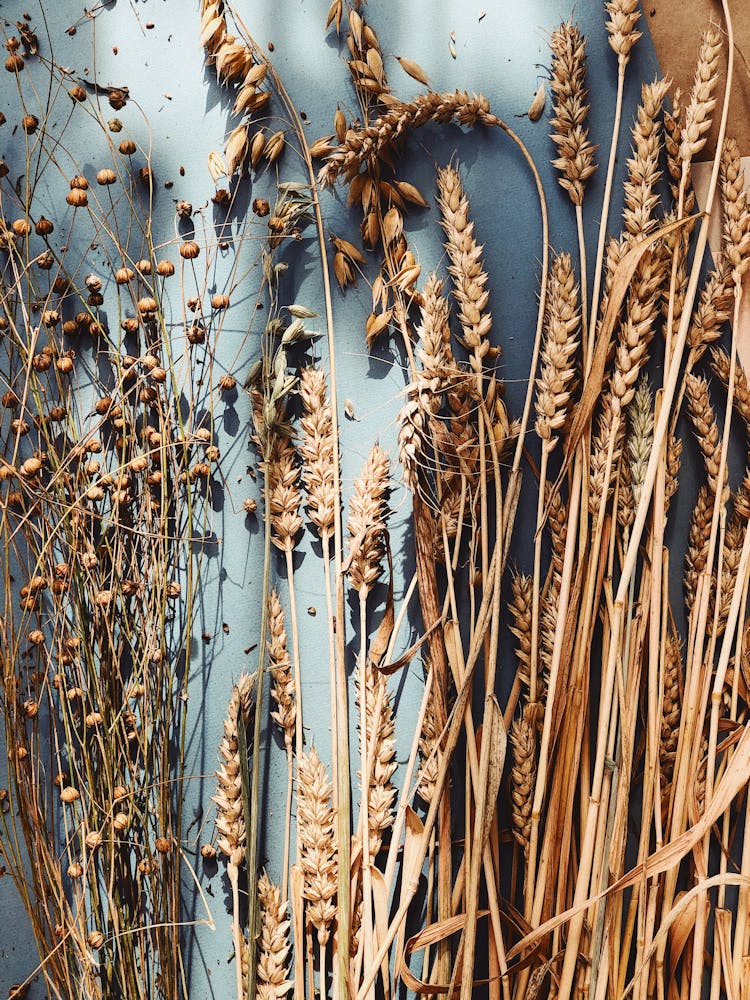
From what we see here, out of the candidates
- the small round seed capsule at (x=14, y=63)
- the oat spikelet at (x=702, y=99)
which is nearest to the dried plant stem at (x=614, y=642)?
the oat spikelet at (x=702, y=99)

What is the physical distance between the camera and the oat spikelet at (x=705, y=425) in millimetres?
1119

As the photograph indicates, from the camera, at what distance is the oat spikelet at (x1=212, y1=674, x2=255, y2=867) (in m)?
1.12

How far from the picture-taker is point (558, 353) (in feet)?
3.59

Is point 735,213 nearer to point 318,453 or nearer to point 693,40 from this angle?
point 693,40

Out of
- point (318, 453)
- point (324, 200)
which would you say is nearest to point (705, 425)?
point (318, 453)

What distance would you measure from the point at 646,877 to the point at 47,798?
93cm

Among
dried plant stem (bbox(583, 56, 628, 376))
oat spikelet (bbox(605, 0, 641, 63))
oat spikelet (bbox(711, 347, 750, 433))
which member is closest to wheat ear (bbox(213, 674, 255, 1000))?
dried plant stem (bbox(583, 56, 628, 376))

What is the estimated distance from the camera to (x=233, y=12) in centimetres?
123

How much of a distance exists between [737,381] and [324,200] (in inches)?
28.4

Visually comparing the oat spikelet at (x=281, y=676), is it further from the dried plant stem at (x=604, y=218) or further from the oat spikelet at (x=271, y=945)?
the dried plant stem at (x=604, y=218)

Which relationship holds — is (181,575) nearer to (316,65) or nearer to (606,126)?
(316,65)

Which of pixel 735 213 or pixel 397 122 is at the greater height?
pixel 397 122

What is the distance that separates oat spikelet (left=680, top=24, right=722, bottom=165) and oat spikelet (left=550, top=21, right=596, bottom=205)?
0.45 feet

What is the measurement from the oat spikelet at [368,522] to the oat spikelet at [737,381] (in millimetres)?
541
